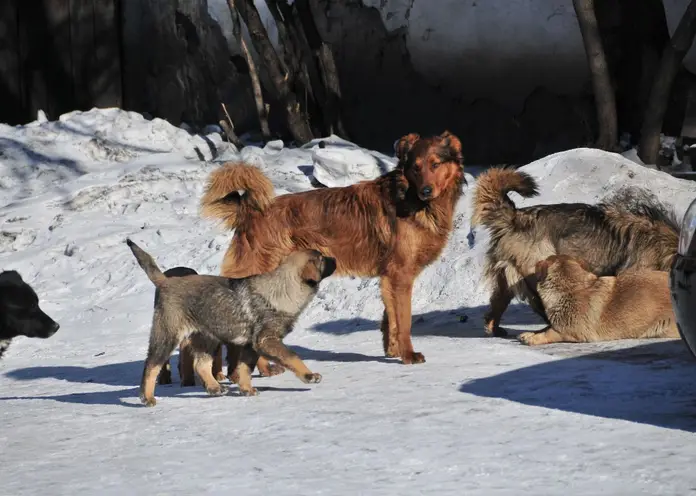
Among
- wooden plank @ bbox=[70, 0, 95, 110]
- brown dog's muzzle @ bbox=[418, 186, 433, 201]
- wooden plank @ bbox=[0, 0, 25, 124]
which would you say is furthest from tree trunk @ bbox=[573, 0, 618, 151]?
wooden plank @ bbox=[0, 0, 25, 124]

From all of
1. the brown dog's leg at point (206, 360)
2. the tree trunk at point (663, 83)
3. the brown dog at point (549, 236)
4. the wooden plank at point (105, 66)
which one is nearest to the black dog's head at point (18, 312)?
the brown dog's leg at point (206, 360)

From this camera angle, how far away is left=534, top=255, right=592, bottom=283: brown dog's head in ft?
26.8

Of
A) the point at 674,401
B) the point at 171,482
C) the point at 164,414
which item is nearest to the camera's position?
the point at 171,482

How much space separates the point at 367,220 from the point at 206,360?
1.85 m

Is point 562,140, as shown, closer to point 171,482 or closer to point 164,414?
point 164,414

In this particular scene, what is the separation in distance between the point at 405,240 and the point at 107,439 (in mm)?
3129

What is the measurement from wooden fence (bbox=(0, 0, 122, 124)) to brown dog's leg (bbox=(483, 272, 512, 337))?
9297mm

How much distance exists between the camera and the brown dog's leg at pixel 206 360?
22.8ft

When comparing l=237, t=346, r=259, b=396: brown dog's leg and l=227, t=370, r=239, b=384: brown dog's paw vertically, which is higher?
l=237, t=346, r=259, b=396: brown dog's leg

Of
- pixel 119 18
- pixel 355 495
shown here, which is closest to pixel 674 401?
pixel 355 495

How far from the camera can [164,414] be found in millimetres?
6383

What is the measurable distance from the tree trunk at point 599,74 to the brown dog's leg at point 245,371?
6450 millimetres

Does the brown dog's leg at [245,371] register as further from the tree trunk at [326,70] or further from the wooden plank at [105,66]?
the wooden plank at [105,66]

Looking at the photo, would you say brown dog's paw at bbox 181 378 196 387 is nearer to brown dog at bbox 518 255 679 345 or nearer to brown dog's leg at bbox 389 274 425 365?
brown dog's leg at bbox 389 274 425 365
